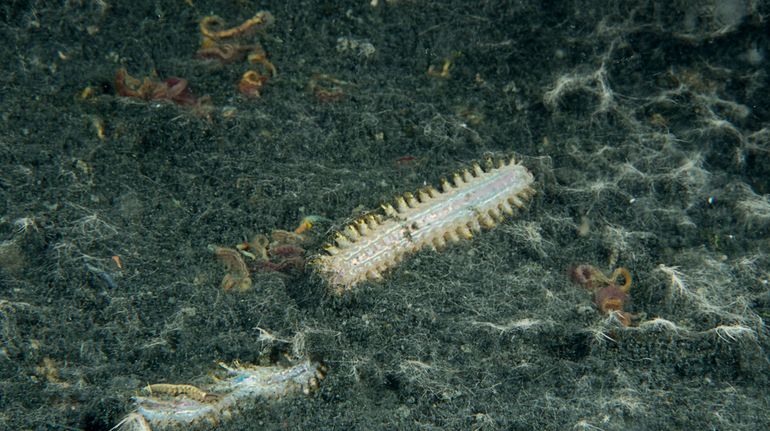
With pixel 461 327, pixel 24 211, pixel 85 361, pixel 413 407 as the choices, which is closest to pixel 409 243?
pixel 461 327

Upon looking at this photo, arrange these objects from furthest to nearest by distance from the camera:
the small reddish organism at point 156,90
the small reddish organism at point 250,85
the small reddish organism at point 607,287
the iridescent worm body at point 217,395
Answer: the small reddish organism at point 250,85
the small reddish organism at point 156,90
the small reddish organism at point 607,287
the iridescent worm body at point 217,395

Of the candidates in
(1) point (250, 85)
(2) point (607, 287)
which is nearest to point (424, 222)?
(2) point (607, 287)

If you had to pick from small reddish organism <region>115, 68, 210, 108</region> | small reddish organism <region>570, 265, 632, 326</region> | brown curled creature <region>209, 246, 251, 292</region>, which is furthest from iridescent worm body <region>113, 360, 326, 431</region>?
small reddish organism <region>115, 68, 210, 108</region>

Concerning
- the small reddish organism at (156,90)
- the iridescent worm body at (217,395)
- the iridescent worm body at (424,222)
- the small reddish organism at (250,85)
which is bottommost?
the iridescent worm body at (217,395)

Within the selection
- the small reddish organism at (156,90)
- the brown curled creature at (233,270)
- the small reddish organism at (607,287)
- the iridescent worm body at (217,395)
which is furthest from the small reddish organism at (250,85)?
the small reddish organism at (607,287)

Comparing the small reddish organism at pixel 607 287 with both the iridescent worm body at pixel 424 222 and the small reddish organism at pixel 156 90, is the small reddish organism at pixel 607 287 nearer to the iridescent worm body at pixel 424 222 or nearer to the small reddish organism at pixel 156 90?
the iridescent worm body at pixel 424 222

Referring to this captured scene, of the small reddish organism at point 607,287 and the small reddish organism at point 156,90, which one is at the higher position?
the small reddish organism at point 156,90

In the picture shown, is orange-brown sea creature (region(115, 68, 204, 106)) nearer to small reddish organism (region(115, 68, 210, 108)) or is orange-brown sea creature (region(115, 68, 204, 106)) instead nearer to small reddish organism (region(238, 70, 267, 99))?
small reddish organism (region(115, 68, 210, 108))
